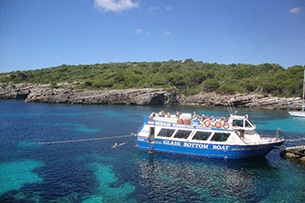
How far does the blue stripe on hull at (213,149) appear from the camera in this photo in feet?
97.9

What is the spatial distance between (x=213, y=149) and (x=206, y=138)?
1.53 meters

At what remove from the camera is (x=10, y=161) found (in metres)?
29.0

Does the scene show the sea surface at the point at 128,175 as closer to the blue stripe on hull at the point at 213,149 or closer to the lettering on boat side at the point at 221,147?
the blue stripe on hull at the point at 213,149

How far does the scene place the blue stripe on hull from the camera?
29844mm

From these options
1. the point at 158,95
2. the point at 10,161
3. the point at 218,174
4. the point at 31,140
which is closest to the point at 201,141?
the point at 218,174

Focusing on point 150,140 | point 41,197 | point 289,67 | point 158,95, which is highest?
point 289,67

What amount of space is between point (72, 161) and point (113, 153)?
5.38 metres

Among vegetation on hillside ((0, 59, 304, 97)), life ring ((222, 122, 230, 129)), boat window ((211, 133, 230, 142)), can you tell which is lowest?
boat window ((211, 133, 230, 142))

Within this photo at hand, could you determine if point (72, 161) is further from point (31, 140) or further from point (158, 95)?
point (158, 95)

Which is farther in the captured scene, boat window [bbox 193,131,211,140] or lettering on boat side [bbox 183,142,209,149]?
boat window [bbox 193,131,211,140]

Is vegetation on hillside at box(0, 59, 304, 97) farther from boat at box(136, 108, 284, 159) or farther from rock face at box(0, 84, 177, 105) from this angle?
boat at box(136, 108, 284, 159)

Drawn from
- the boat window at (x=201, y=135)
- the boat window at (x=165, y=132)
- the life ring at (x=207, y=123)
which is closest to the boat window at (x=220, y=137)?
the boat window at (x=201, y=135)

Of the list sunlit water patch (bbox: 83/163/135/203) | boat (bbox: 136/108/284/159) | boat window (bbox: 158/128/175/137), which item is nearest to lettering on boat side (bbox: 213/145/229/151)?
boat (bbox: 136/108/284/159)

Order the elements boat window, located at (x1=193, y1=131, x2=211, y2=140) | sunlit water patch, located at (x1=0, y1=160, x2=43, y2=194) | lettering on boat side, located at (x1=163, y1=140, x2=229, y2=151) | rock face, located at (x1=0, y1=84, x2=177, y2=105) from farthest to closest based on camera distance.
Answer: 1. rock face, located at (x1=0, y1=84, x2=177, y2=105)
2. boat window, located at (x1=193, y1=131, x2=211, y2=140)
3. lettering on boat side, located at (x1=163, y1=140, x2=229, y2=151)
4. sunlit water patch, located at (x1=0, y1=160, x2=43, y2=194)
